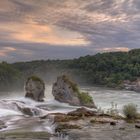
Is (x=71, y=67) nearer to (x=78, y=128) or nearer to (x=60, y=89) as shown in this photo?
(x=60, y=89)

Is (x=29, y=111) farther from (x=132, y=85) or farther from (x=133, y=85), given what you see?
(x=132, y=85)

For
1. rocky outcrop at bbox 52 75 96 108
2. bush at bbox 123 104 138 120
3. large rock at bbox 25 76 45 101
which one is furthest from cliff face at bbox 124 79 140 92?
bush at bbox 123 104 138 120

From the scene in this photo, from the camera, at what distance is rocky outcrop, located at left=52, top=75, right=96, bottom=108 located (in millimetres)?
58094

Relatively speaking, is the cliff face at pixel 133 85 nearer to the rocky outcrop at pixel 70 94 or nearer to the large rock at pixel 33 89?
the rocky outcrop at pixel 70 94

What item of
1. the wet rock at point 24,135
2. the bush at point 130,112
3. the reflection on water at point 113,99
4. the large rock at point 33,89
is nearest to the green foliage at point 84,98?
the reflection on water at point 113,99

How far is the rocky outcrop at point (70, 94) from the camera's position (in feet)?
191

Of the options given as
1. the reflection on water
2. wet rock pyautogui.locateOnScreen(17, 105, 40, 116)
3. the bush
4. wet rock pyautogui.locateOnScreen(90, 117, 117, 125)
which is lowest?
the reflection on water

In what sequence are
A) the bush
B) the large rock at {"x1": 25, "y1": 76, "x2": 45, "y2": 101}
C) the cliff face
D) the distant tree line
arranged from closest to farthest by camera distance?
the bush, the large rock at {"x1": 25, "y1": 76, "x2": 45, "y2": 101}, the cliff face, the distant tree line

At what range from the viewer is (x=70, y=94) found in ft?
193

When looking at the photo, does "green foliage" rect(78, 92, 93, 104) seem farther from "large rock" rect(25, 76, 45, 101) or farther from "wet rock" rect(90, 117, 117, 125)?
"wet rock" rect(90, 117, 117, 125)

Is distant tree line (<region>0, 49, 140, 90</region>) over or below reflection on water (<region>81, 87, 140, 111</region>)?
over

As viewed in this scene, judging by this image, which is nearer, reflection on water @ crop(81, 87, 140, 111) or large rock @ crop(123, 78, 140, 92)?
reflection on water @ crop(81, 87, 140, 111)

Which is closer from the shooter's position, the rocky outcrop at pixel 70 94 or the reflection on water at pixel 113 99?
the rocky outcrop at pixel 70 94

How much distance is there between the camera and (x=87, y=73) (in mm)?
155250
